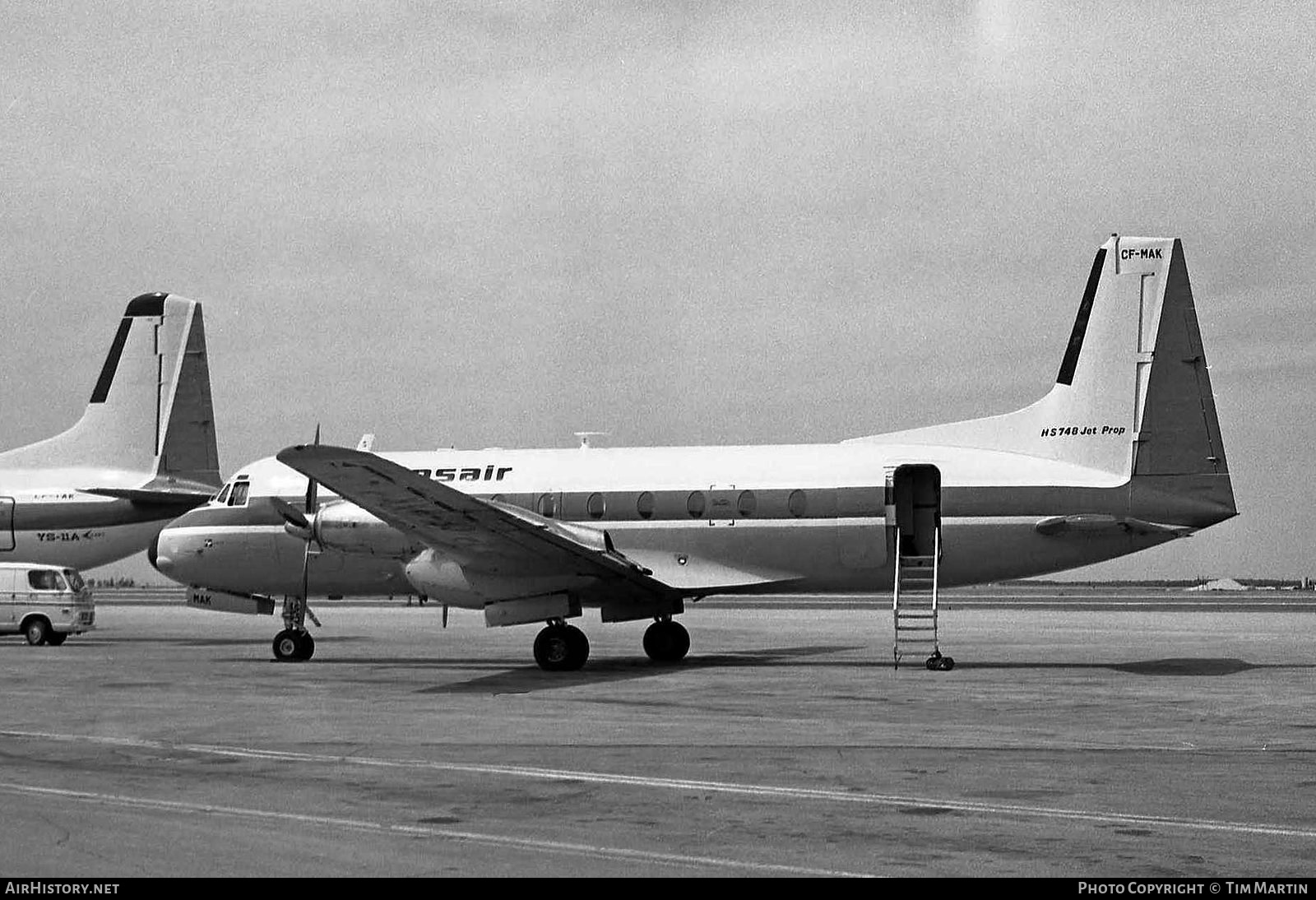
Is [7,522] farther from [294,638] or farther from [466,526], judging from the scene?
[466,526]

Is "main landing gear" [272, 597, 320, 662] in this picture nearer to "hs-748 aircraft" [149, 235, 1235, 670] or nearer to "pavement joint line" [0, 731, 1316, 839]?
"hs-748 aircraft" [149, 235, 1235, 670]

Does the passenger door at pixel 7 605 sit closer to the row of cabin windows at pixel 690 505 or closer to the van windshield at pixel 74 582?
the van windshield at pixel 74 582

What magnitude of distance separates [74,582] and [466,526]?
1803 cm

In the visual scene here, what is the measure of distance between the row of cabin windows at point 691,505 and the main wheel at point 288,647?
5334 mm

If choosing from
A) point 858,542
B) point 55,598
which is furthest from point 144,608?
point 858,542

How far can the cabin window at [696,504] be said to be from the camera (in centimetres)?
2500

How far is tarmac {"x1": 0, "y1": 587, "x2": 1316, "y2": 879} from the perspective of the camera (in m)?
8.35

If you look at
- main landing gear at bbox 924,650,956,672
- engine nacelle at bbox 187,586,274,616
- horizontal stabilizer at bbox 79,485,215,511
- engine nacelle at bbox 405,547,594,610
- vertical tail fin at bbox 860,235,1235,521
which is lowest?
main landing gear at bbox 924,650,956,672

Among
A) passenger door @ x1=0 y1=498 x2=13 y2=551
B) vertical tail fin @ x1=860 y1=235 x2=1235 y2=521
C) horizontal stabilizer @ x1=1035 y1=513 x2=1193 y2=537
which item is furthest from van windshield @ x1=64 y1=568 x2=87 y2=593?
horizontal stabilizer @ x1=1035 y1=513 x2=1193 y2=537

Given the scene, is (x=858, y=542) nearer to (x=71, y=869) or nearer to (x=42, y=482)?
(x=71, y=869)

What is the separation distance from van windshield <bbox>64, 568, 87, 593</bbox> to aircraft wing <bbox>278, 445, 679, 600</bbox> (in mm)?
15995

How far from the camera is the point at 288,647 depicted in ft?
86.9
